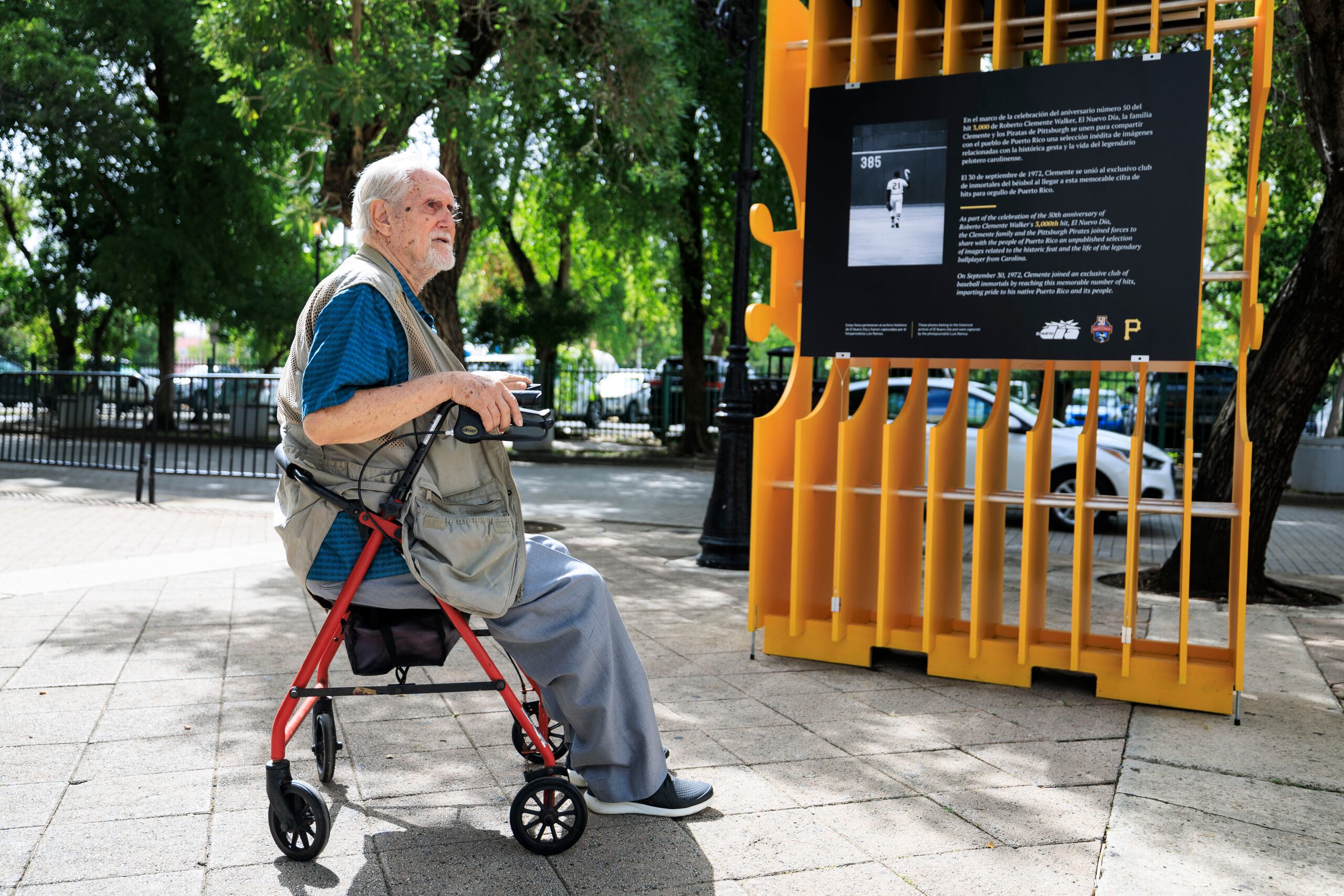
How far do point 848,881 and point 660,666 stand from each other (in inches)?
95.4

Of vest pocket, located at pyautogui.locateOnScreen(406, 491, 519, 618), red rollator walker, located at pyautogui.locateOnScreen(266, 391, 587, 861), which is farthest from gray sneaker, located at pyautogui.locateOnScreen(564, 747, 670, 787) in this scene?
vest pocket, located at pyautogui.locateOnScreen(406, 491, 519, 618)

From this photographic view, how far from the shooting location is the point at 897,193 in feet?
17.2

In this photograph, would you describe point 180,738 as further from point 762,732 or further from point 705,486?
point 705,486

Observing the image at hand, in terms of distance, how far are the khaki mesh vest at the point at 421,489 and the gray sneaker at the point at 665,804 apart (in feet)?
2.53

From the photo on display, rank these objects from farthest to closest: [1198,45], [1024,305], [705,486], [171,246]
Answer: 1. [171,246]
2. [705,486]
3. [1198,45]
4. [1024,305]

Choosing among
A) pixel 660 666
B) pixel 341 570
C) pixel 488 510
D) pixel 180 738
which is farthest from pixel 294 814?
pixel 660 666

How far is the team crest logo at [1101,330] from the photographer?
15.7ft

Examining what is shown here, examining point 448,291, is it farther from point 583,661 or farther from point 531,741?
point 583,661

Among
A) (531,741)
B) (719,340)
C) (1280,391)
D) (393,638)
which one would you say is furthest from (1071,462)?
(719,340)

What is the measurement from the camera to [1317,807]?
3.71m

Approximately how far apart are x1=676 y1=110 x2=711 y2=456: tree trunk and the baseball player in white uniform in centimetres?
1445

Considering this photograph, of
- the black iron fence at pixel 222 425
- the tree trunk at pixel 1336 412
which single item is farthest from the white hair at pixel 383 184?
the tree trunk at pixel 1336 412

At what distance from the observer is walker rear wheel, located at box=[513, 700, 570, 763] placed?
3.48 m

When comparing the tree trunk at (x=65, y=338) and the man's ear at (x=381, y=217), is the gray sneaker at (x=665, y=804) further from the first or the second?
the tree trunk at (x=65, y=338)
